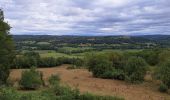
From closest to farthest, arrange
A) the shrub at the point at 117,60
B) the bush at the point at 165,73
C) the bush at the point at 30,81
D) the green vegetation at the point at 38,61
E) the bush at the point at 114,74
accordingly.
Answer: the bush at the point at 30,81 < the bush at the point at 165,73 < the bush at the point at 114,74 < the shrub at the point at 117,60 < the green vegetation at the point at 38,61

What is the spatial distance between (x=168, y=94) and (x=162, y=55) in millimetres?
24906

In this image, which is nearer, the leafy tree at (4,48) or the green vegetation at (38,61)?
the leafy tree at (4,48)

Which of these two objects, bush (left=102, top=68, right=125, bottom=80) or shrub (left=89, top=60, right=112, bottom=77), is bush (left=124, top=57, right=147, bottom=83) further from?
shrub (left=89, top=60, right=112, bottom=77)

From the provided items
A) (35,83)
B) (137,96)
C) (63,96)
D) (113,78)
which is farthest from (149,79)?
(63,96)

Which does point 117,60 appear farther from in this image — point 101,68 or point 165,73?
point 165,73

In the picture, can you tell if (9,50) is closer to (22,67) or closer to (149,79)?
(149,79)

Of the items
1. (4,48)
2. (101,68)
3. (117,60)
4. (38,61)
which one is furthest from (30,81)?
(38,61)

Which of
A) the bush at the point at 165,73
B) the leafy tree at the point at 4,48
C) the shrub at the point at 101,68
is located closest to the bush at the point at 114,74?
the shrub at the point at 101,68

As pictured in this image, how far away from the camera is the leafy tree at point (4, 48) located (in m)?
39.8

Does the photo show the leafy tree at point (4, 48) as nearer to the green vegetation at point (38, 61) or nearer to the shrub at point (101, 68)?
the shrub at point (101, 68)

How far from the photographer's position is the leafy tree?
39.8 metres

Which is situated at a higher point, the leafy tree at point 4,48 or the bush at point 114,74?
the leafy tree at point 4,48

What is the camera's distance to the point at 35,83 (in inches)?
1578

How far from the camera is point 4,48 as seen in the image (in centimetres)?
4050
